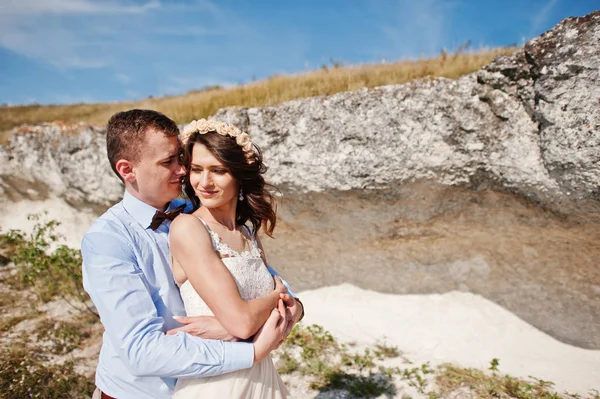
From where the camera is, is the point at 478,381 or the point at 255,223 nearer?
the point at 255,223

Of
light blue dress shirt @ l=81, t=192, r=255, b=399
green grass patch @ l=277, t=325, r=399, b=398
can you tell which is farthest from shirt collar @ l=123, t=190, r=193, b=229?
green grass patch @ l=277, t=325, r=399, b=398

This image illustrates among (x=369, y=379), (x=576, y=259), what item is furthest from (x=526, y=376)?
(x=369, y=379)

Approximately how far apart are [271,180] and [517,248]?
3.76 m

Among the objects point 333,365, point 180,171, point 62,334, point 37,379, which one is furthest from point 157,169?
point 62,334

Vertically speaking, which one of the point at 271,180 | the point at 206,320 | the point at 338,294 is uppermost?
the point at 271,180

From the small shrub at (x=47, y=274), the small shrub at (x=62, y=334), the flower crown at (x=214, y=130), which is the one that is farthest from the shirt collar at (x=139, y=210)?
the small shrub at (x=47, y=274)

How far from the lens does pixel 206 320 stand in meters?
2.06

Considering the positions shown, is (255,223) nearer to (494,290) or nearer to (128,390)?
(128,390)

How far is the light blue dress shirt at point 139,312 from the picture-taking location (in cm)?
184

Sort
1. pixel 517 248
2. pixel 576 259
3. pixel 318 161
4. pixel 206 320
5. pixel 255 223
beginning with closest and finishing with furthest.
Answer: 1. pixel 206 320
2. pixel 255 223
3. pixel 576 259
4. pixel 517 248
5. pixel 318 161

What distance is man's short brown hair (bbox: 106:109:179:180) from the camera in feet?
7.52

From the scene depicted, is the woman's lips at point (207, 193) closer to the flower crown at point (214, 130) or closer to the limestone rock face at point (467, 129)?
the flower crown at point (214, 130)

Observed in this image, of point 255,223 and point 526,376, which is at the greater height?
point 255,223

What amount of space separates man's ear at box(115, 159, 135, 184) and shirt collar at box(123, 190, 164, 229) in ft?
0.32
